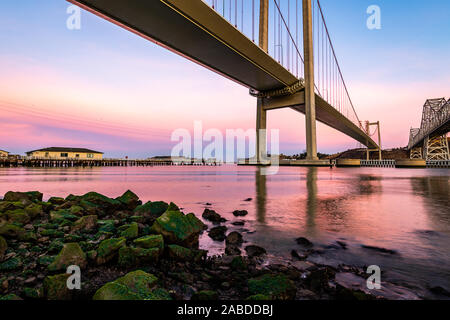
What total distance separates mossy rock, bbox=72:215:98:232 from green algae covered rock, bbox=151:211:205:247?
1.16m

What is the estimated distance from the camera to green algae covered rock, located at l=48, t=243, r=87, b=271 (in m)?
1.76

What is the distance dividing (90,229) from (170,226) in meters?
1.34

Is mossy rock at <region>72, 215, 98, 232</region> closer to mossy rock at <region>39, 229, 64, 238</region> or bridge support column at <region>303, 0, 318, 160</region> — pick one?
mossy rock at <region>39, 229, 64, 238</region>

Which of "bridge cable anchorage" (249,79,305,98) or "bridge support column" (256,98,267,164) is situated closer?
"bridge cable anchorage" (249,79,305,98)

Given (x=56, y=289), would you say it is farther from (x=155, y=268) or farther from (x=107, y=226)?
(x=107, y=226)

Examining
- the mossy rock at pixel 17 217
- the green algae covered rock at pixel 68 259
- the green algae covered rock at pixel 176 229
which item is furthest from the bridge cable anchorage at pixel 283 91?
the green algae covered rock at pixel 68 259

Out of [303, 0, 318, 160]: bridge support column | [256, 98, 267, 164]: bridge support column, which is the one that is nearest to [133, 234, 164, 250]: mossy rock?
[303, 0, 318, 160]: bridge support column

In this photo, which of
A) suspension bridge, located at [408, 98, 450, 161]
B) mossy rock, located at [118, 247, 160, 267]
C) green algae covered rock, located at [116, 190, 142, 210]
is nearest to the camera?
mossy rock, located at [118, 247, 160, 267]

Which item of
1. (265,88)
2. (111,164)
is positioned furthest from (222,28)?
(111,164)

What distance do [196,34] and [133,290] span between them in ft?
62.1

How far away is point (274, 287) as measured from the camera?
1.48m

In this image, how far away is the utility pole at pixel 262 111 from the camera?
29.1m

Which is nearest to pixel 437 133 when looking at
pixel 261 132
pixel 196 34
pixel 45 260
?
pixel 261 132

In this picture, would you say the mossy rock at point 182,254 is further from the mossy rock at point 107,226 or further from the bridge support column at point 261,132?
the bridge support column at point 261,132
